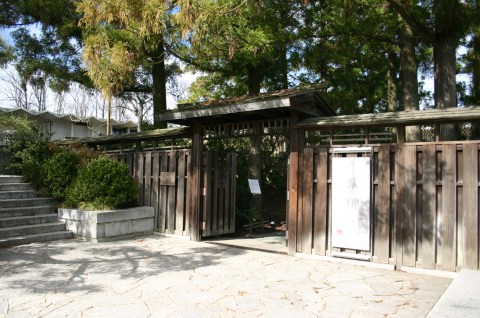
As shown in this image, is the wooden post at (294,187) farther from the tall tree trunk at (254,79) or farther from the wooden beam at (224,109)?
the tall tree trunk at (254,79)

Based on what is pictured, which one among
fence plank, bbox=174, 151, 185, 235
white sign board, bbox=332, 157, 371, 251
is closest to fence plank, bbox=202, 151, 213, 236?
fence plank, bbox=174, 151, 185, 235

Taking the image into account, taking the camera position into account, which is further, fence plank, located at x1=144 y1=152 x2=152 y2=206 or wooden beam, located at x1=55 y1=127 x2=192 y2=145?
fence plank, located at x1=144 y1=152 x2=152 y2=206

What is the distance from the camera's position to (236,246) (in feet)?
26.6

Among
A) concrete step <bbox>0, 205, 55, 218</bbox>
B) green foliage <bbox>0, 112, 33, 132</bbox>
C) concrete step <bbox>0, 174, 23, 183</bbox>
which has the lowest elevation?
concrete step <bbox>0, 205, 55, 218</bbox>

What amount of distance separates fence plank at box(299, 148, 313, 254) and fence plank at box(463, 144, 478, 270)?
7.90 feet

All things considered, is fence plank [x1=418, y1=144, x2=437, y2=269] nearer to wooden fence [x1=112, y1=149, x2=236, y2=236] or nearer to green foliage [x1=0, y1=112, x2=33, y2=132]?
wooden fence [x1=112, y1=149, x2=236, y2=236]

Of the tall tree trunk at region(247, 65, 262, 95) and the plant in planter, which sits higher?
the tall tree trunk at region(247, 65, 262, 95)

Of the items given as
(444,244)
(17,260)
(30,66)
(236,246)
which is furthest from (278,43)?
(30,66)

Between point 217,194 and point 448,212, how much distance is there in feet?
16.3

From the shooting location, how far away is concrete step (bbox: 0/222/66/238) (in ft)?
25.3

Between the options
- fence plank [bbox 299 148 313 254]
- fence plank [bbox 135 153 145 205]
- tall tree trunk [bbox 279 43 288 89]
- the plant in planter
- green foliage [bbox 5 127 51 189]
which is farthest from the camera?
tall tree trunk [bbox 279 43 288 89]

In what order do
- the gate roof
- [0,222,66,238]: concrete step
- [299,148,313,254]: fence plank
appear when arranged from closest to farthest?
[299,148,313,254]: fence plank
the gate roof
[0,222,66,238]: concrete step

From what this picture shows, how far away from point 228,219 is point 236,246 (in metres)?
1.46

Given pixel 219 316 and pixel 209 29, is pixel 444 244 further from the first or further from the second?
pixel 209 29
